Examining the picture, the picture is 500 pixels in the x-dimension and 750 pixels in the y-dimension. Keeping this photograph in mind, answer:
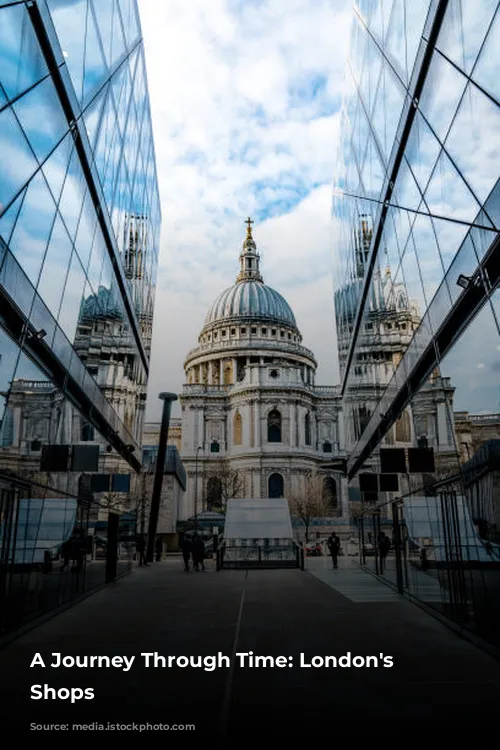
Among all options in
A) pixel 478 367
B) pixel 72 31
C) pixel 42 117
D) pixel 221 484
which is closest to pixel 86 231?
pixel 72 31

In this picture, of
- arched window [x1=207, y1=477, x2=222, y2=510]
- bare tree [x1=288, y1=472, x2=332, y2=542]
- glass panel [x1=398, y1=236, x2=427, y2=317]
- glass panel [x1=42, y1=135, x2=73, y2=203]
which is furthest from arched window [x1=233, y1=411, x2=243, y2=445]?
glass panel [x1=42, y1=135, x2=73, y2=203]

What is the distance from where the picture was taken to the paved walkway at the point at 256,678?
5098 mm

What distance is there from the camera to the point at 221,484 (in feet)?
269

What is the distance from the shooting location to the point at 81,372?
60.7ft

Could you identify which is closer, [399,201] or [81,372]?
[399,201]

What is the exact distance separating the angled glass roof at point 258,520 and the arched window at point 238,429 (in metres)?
55.0

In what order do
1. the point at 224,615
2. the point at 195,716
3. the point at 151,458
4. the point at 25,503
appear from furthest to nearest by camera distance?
the point at 151,458 → the point at 224,615 → the point at 25,503 → the point at 195,716

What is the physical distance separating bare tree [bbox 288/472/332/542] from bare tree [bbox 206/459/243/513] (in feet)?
25.9

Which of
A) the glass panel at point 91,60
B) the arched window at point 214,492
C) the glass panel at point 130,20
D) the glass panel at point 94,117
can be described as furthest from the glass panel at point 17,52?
the arched window at point 214,492

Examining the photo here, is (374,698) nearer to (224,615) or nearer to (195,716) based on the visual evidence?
(195,716)

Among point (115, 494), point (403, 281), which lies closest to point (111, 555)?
point (115, 494)

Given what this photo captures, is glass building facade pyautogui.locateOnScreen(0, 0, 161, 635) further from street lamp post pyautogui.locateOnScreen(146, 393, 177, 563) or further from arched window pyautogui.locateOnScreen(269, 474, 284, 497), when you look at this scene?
arched window pyautogui.locateOnScreen(269, 474, 284, 497)

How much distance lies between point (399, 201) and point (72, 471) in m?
12.1

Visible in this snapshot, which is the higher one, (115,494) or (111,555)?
(115,494)
